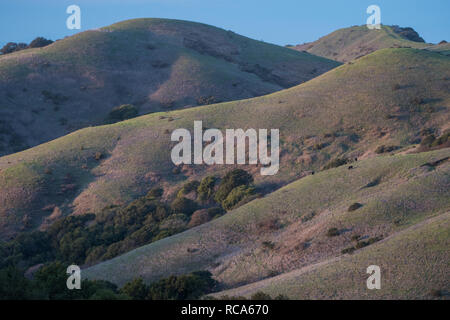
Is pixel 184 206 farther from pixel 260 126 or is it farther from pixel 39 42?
pixel 39 42

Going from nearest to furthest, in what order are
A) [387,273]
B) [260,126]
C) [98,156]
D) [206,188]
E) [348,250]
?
[387,273], [348,250], [206,188], [98,156], [260,126]

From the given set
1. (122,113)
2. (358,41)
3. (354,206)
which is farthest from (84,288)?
(358,41)

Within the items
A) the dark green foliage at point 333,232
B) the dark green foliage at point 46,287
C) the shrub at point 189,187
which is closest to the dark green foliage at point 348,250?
the dark green foliage at point 333,232

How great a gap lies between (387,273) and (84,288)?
41.4 ft

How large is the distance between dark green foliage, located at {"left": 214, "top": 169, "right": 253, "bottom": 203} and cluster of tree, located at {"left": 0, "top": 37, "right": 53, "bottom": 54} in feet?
265

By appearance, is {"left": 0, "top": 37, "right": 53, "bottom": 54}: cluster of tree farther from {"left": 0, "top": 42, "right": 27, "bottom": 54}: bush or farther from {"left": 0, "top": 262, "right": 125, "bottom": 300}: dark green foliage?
{"left": 0, "top": 262, "right": 125, "bottom": 300}: dark green foliage

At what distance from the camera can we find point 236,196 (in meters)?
42.6

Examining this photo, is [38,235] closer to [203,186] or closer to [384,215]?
[203,186]

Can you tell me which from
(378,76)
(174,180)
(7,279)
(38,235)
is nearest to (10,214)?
(38,235)

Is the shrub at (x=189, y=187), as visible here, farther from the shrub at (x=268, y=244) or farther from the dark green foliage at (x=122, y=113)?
the dark green foliage at (x=122, y=113)

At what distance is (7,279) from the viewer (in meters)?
17.9

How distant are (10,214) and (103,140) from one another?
17460mm

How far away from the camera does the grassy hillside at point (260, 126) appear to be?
4903 cm

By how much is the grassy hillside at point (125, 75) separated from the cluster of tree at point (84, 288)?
180 ft
